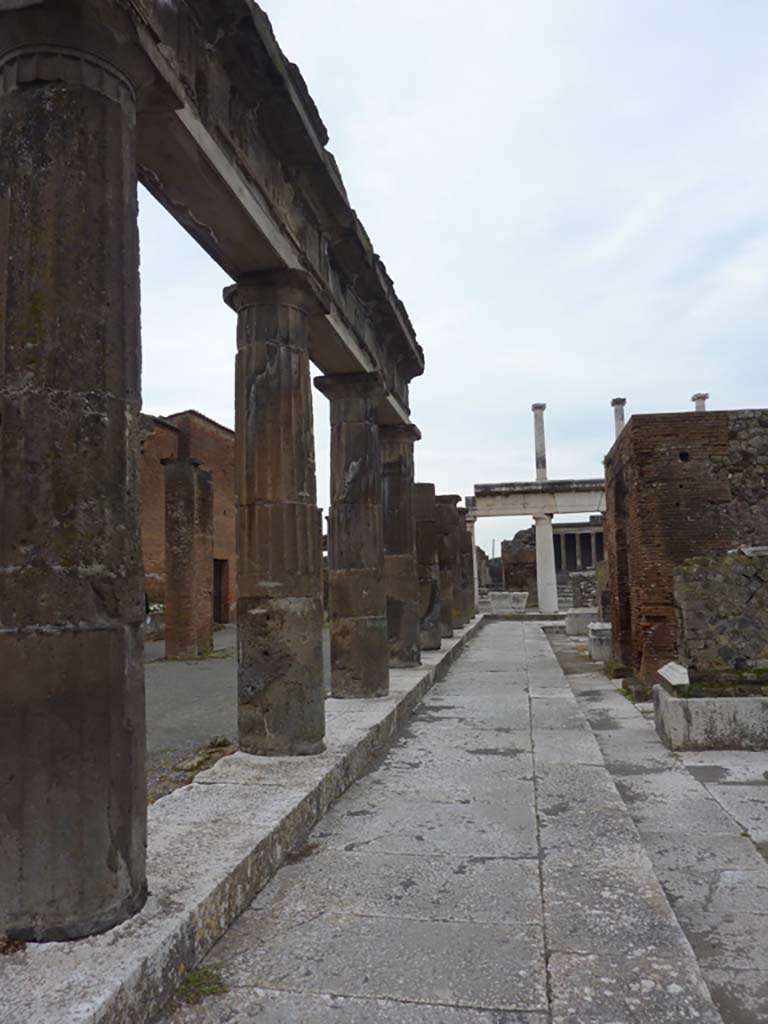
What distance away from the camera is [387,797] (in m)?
4.49

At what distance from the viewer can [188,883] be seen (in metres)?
2.74

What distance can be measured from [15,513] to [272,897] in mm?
1757

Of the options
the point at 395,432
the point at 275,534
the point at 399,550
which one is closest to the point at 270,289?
the point at 275,534

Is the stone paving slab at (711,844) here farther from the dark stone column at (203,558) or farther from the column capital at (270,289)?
the dark stone column at (203,558)

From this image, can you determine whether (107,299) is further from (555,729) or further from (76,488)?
(555,729)

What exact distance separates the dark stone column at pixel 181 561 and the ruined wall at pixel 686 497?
939 cm

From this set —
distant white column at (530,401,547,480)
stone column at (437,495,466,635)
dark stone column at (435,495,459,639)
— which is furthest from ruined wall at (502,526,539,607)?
dark stone column at (435,495,459,639)

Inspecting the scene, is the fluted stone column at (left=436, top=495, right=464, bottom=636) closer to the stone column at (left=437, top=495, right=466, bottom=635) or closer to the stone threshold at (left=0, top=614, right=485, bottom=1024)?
the stone column at (left=437, top=495, right=466, bottom=635)

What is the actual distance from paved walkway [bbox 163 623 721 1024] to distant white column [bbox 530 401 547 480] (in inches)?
1340

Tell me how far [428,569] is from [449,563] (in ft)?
11.7

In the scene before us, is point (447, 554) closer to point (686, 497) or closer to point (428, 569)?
point (428, 569)

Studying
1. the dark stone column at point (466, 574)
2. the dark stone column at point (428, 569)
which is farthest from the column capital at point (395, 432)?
the dark stone column at point (466, 574)

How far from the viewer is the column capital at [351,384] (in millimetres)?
7143

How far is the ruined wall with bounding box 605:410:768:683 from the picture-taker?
878 cm
